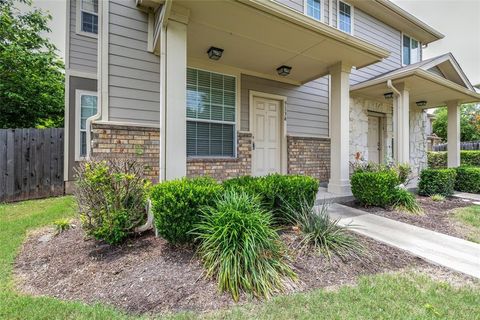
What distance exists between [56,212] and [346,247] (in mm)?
5130

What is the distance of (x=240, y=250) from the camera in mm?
2312

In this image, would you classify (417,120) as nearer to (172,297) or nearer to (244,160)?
(244,160)

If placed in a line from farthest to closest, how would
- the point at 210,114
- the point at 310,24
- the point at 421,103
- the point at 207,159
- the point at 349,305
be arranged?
the point at 421,103
the point at 210,114
the point at 207,159
the point at 310,24
the point at 349,305

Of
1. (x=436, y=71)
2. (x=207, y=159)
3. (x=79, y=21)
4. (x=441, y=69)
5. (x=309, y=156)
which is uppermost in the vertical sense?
(x=79, y=21)

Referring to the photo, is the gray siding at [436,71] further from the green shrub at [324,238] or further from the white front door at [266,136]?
the green shrub at [324,238]

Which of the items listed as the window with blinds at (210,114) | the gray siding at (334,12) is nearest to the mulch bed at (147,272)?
the window with blinds at (210,114)

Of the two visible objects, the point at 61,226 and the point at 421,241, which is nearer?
the point at 421,241

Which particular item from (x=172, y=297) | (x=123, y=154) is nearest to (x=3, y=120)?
(x=123, y=154)

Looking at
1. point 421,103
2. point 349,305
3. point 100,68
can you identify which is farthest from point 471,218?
point 100,68

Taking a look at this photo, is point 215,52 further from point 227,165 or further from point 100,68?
point 227,165

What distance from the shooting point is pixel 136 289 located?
220 cm

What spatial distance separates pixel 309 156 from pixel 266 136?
4.74ft

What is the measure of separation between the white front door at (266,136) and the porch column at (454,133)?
625 cm

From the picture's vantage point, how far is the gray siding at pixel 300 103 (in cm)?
595
